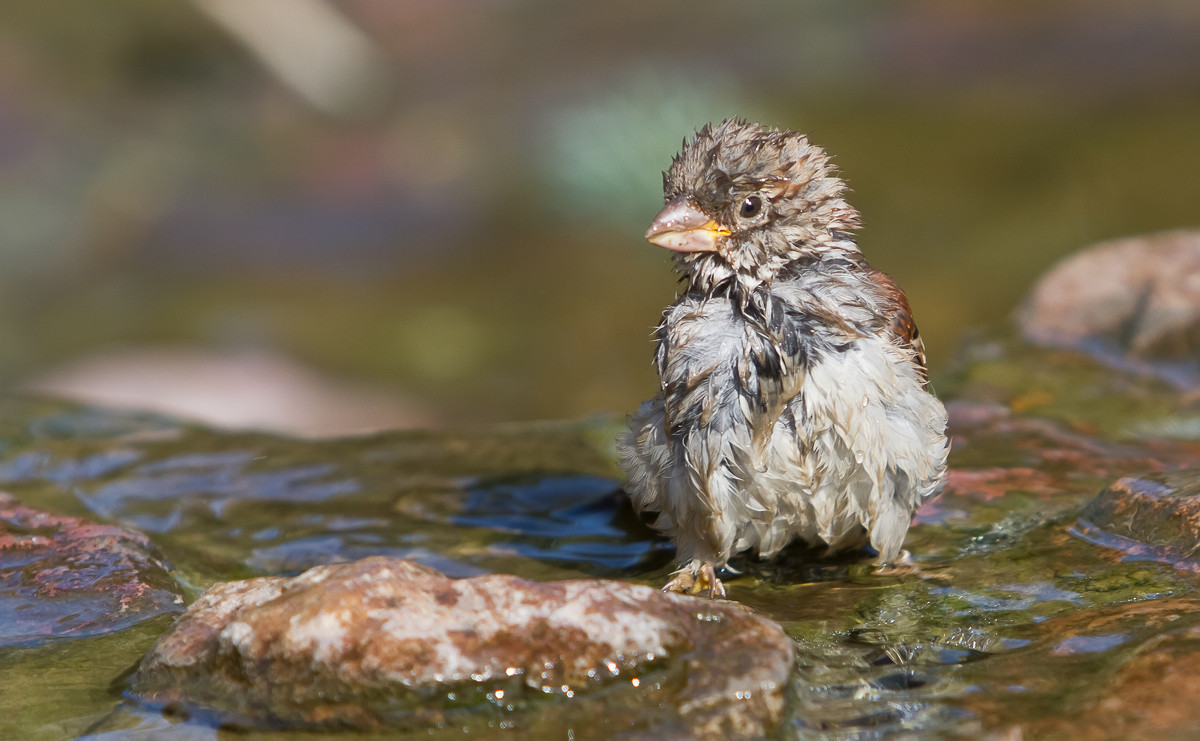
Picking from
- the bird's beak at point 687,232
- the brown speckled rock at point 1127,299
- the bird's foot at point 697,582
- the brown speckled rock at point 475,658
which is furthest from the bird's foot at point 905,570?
the brown speckled rock at point 1127,299

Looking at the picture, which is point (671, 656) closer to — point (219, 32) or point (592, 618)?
point (592, 618)

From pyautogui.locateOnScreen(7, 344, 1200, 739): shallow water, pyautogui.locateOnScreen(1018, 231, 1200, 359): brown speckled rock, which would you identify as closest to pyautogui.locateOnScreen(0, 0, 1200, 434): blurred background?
pyautogui.locateOnScreen(1018, 231, 1200, 359): brown speckled rock

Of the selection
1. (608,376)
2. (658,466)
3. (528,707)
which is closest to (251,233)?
(608,376)

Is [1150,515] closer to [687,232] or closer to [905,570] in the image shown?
[905,570]

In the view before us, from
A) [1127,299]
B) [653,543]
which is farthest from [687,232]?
[1127,299]

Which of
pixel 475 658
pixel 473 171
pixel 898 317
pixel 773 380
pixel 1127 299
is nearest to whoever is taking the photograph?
pixel 475 658

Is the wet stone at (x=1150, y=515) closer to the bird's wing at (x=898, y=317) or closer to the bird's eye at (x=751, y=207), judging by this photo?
the bird's wing at (x=898, y=317)
